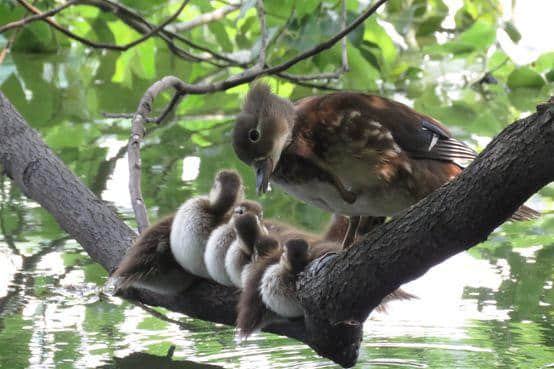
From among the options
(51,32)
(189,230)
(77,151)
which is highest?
(51,32)

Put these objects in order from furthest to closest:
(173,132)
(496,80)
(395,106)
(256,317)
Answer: (496,80), (173,132), (395,106), (256,317)

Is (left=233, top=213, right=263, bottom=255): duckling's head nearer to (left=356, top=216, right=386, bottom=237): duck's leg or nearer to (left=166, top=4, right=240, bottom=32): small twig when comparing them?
(left=356, top=216, right=386, bottom=237): duck's leg

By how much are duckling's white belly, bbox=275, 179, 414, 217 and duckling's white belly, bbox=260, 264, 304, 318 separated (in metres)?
0.19

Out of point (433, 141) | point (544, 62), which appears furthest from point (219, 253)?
point (544, 62)

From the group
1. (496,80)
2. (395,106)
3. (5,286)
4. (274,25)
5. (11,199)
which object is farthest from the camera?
(496,80)

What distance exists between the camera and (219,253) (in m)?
2.54

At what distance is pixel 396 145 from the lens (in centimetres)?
250

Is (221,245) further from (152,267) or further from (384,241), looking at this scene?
(384,241)

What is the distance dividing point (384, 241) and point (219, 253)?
0.67m

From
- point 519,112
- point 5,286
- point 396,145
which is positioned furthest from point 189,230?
point 519,112

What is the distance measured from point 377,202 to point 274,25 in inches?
103

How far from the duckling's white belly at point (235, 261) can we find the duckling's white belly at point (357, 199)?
188 millimetres

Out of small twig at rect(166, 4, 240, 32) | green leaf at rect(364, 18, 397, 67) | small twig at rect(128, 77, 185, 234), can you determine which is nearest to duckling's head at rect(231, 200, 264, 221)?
small twig at rect(128, 77, 185, 234)

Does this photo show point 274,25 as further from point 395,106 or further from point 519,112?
point 395,106
